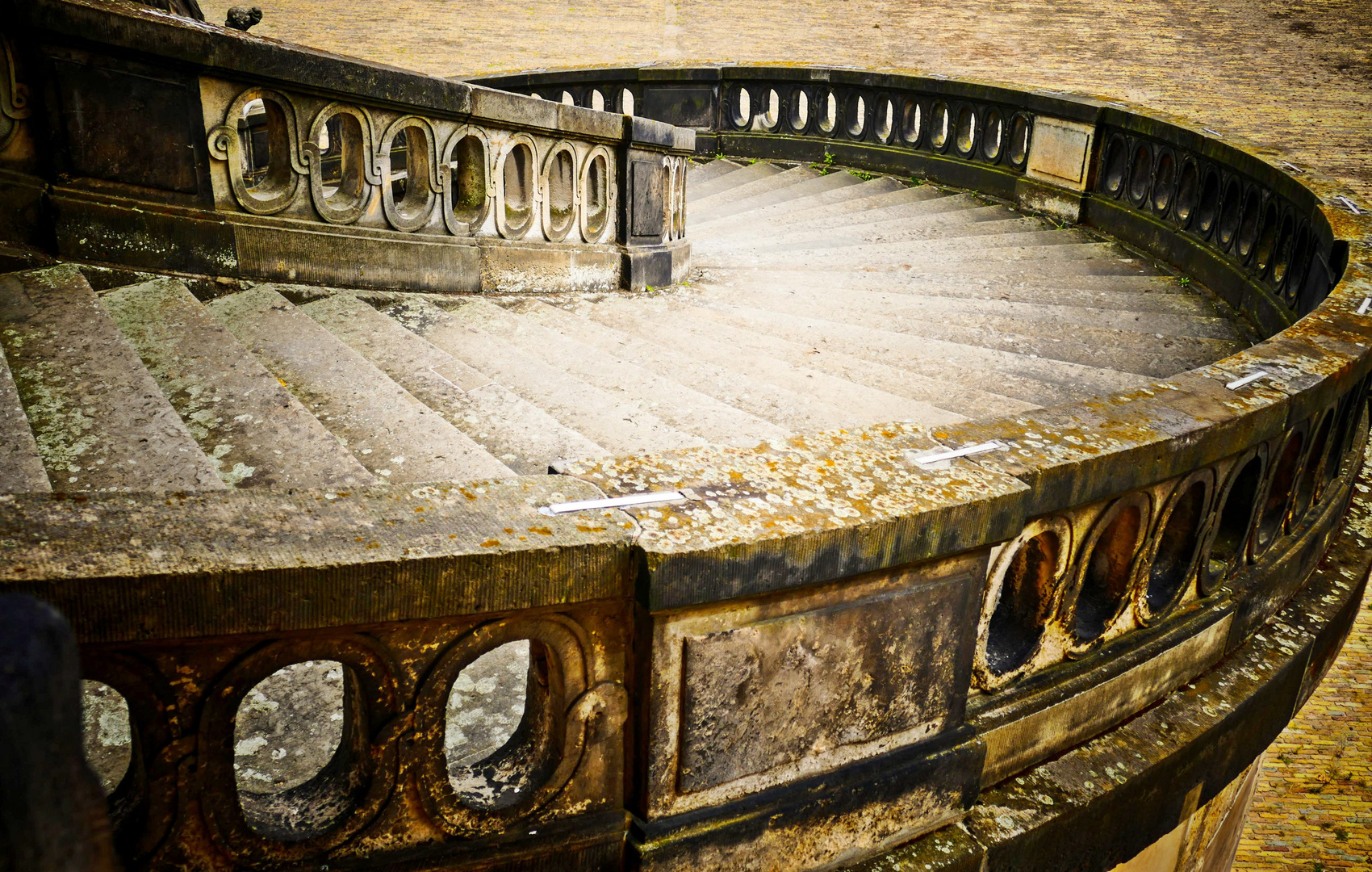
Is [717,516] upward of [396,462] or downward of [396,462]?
upward

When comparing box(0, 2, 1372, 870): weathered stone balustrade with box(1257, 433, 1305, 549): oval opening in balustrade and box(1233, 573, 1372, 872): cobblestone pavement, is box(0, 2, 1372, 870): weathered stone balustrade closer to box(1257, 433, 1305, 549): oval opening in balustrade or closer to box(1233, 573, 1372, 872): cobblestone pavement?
box(1257, 433, 1305, 549): oval opening in balustrade

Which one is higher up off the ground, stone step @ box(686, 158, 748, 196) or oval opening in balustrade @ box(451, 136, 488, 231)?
oval opening in balustrade @ box(451, 136, 488, 231)

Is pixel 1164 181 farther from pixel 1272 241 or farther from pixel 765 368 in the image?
pixel 765 368

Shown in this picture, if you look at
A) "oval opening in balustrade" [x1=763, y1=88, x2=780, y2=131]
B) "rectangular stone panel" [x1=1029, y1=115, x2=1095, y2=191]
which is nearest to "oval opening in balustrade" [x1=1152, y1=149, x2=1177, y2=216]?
"rectangular stone panel" [x1=1029, y1=115, x2=1095, y2=191]

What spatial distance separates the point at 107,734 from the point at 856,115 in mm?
9237

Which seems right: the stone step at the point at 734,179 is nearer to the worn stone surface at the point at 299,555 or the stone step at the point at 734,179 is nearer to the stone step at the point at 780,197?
the stone step at the point at 780,197

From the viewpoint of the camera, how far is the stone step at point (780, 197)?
Result: 353 inches

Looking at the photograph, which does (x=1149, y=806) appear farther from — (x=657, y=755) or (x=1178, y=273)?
(x=1178, y=273)

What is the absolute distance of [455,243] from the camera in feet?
16.8

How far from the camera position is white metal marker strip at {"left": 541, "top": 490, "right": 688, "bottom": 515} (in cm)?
191

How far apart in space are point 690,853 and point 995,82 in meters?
8.59

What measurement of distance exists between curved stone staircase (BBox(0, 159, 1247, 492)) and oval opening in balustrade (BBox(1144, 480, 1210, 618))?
53.9 inches

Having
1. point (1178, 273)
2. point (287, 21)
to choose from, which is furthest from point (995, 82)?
point (287, 21)


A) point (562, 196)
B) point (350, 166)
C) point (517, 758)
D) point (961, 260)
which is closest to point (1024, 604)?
point (517, 758)
